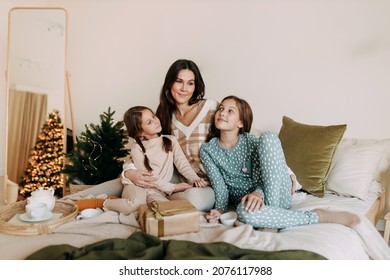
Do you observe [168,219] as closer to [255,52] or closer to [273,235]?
[273,235]

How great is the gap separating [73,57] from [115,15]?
600 millimetres

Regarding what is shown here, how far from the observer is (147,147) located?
1976mm

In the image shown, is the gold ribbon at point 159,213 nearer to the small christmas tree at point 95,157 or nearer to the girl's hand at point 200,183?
the girl's hand at point 200,183

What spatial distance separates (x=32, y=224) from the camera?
4.60 ft

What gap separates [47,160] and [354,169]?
85.4 inches

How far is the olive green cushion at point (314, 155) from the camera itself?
199 centimetres

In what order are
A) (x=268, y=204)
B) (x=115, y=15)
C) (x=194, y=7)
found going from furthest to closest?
(x=115, y=15) → (x=194, y=7) → (x=268, y=204)

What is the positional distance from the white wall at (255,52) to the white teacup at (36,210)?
5.24 ft

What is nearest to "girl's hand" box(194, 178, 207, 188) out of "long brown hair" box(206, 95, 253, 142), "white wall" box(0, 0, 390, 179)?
"long brown hair" box(206, 95, 253, 142)

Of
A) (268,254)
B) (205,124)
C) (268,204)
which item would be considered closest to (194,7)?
(205,124)

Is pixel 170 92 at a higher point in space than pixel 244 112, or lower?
higher

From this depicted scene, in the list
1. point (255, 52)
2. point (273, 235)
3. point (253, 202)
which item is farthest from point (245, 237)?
point (255, 52)

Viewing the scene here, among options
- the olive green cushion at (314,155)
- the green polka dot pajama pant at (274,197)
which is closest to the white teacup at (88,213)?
the green polka dot pajama pant at (274,197)
